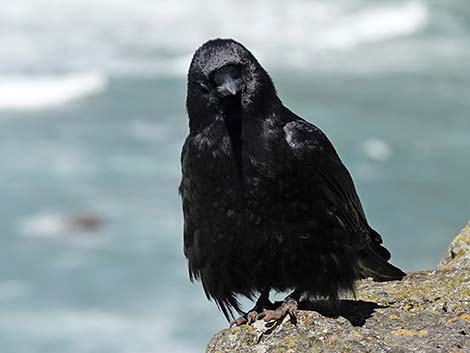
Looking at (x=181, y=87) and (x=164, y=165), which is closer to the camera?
(x=164, y=165)

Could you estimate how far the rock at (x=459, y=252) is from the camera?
6422mm

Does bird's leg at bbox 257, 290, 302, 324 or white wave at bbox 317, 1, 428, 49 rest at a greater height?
white wave at bbox 317, 1, 428, 49

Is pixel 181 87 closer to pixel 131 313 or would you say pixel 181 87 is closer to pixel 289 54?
pixel 289 54

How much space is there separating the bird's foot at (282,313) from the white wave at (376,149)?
1055 cm

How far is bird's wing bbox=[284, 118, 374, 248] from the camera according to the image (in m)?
5.81

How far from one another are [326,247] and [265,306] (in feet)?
1.42

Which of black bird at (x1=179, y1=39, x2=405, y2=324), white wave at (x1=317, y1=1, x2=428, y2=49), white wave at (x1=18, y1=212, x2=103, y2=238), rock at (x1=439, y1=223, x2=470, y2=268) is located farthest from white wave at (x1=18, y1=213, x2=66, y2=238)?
black bird at (x1=179, y1=39, x2=405, y2=324)

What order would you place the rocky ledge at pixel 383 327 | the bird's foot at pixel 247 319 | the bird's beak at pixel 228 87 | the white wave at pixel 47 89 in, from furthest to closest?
the white wave at pixel 47 89
the bird's beak at pixel 228 87
the bird's foot at pixel 247 319
the rocky ledge at pixel 383 327

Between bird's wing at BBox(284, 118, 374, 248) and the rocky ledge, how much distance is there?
1.26ft

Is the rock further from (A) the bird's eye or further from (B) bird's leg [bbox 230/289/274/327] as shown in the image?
(A) the bird's eye

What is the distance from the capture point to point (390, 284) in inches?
250

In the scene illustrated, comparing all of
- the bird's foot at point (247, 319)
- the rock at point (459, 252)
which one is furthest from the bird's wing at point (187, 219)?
the rock at point (459, 252)

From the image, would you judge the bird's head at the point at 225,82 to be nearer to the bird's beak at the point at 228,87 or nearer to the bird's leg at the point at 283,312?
the bird's beak at the point at 228,87

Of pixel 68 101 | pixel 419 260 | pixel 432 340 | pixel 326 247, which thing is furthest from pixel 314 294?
pixel 68 101
